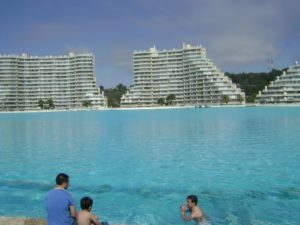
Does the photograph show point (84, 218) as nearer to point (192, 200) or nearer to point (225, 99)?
point (192, 200)

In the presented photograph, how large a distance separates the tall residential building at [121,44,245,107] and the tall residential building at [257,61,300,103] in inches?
416

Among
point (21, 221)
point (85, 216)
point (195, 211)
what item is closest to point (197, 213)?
point (195, 211)

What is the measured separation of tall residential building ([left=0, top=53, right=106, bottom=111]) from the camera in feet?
589

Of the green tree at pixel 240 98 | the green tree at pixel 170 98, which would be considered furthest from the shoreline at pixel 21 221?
the green tree at pixel 170 98

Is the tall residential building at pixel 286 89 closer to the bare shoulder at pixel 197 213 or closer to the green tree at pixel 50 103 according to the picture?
the green tree at pixel 50 103

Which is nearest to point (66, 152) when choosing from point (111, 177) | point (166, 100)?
point (111, 177)

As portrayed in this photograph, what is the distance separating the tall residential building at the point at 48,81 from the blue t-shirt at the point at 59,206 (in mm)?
171206

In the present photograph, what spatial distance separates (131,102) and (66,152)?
151522 millimetres

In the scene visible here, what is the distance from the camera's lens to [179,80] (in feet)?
574

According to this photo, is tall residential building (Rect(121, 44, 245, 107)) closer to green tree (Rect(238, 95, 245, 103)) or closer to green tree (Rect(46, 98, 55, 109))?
green tree (Rect(238, 95, 245, 103))

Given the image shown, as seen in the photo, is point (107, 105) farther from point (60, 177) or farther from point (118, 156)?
point (60, 177)

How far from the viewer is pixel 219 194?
41.3 feet

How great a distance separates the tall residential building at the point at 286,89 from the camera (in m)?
146

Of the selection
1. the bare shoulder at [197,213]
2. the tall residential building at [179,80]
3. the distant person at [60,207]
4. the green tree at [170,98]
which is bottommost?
the bare shoulder at [197,213]
